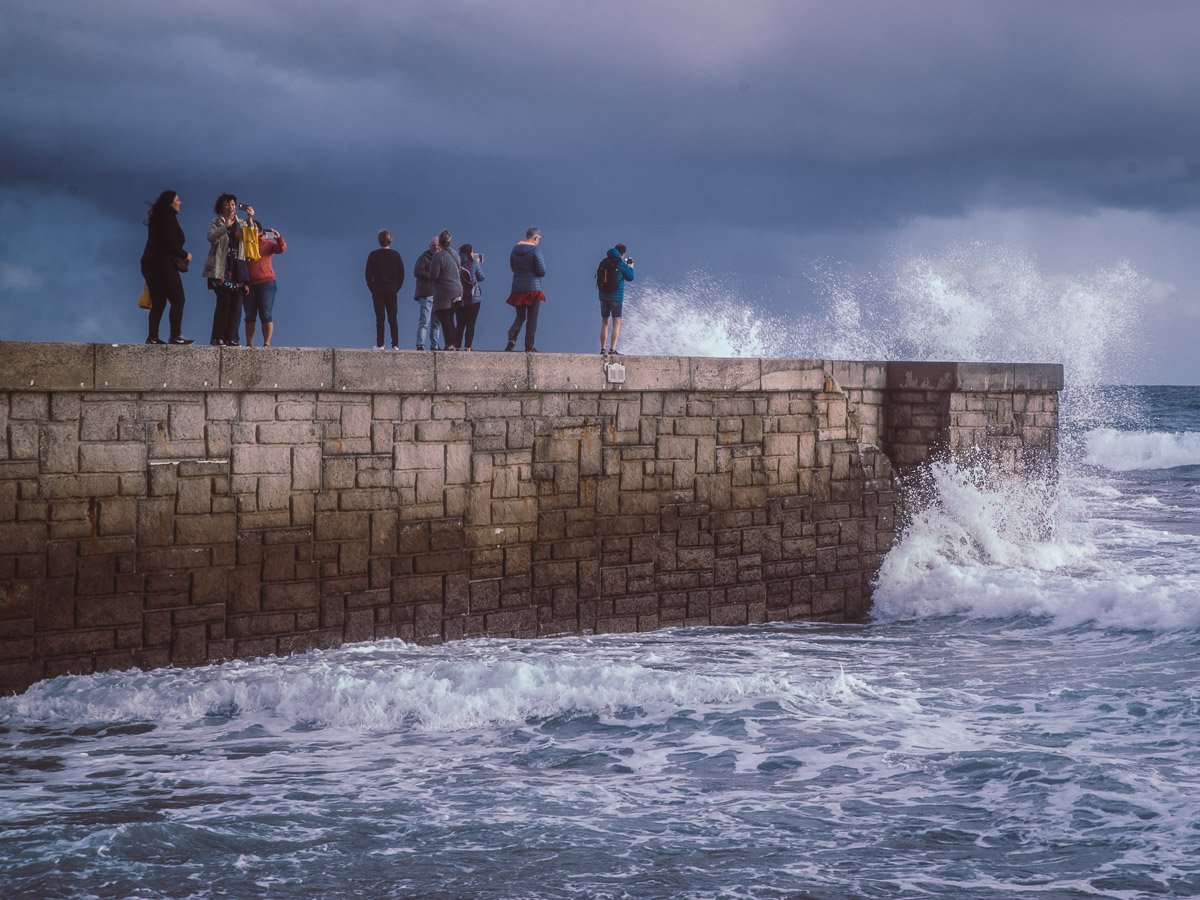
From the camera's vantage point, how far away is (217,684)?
28.1 ft

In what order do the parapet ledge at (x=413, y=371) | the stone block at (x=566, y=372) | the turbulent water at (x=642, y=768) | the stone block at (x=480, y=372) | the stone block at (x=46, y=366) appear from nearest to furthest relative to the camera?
the turbulent water at (x=642, y=768), the stone block at (x=46, y=366), the parapet ledge at (x=413, y=371), the stone block at (x=480, y=372), the stone block at (x=566, y=372)

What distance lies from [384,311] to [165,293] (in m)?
2.98

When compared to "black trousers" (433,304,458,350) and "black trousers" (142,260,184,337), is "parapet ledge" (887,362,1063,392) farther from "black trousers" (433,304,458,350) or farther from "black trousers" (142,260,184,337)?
"black trousers" (142,260,184,337)

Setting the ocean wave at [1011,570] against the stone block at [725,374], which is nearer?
the stone block at [725,374]

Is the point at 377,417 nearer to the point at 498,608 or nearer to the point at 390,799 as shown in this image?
the point at 498,608

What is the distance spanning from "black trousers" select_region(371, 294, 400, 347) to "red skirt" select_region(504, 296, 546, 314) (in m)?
1.21

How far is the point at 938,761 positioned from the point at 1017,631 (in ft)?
15.8

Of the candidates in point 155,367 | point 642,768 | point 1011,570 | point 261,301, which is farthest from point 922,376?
point 155,367

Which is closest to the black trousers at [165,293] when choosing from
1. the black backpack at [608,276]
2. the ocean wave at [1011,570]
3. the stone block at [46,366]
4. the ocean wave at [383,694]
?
the stone block at [46,366]

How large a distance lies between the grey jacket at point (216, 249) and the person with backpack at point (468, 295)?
3.28 metres

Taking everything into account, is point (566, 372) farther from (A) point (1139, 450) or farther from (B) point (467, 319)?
(A) point (1139, 450)

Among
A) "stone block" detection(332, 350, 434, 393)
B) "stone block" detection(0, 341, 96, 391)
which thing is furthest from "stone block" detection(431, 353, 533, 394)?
"stone block" detection(0, 341, 96, 391)

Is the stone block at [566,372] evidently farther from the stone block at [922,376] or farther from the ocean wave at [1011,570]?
the stone block at [922,376]

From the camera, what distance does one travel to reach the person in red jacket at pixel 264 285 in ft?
34.8
